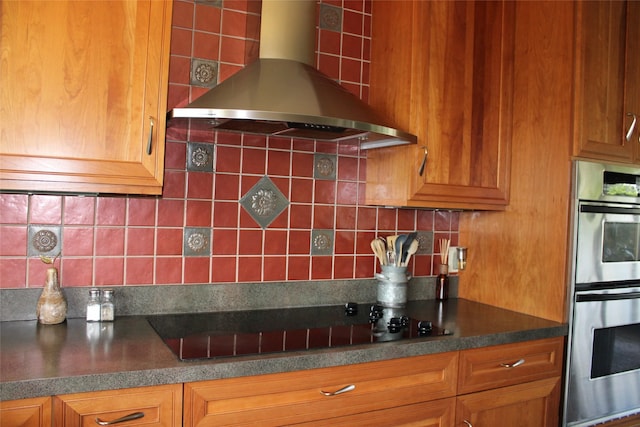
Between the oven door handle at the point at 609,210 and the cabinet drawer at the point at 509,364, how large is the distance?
528 mm

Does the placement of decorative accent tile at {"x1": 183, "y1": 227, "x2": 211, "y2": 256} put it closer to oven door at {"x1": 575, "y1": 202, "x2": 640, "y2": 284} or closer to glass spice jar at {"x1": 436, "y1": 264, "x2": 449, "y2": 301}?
glass spice jar at {"x1": 436, "y1": 264, "x2": 449, "y2": 301}

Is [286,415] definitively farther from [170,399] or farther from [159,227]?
[159,227]

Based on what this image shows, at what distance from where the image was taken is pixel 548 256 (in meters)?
2.13

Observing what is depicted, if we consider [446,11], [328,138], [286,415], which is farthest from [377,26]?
[286,415]

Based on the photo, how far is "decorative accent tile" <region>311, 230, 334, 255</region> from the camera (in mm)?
2234

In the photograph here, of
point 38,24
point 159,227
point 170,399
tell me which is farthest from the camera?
point 159,227

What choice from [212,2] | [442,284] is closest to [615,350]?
[442,284]

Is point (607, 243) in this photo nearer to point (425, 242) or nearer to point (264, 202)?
point (425, 242)

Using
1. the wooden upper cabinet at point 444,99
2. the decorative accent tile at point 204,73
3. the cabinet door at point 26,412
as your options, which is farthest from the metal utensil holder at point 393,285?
the cabinet door at point 26,412

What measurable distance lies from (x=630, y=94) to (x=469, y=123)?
2.28 feet

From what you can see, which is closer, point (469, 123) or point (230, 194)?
point (230, 194)

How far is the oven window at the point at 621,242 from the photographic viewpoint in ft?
7.09

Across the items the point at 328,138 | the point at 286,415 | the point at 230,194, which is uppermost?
the point at 328,138

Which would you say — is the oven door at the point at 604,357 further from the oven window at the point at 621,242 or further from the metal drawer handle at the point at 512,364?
the metal drawer handle at the point at 512,364
